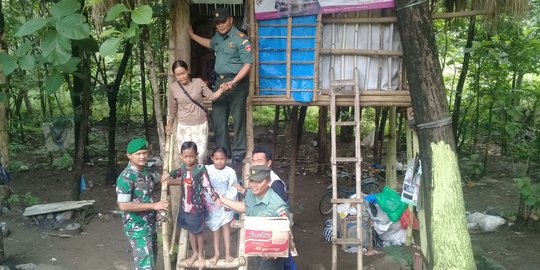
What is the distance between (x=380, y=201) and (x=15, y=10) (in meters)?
9.42

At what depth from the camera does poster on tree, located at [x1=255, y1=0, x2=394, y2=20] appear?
594 cm

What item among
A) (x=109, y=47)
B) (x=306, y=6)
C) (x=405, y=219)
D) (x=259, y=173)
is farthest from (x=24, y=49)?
(x=405, y=219)

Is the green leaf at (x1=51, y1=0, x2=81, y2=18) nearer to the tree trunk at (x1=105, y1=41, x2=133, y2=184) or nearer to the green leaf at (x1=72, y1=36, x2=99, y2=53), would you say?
the green leaf at (x1=72, y1=36, x2=99, y2=53)

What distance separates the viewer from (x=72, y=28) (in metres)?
4.25

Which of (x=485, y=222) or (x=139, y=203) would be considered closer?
(x=139, y=203)

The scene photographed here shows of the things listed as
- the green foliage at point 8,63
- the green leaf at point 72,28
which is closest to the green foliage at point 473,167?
the green leaf at point 72,28

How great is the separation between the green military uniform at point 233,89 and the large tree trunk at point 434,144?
1859 mm

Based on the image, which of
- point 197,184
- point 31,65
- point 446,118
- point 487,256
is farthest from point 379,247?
point 31,65

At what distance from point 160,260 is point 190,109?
7.74 ft

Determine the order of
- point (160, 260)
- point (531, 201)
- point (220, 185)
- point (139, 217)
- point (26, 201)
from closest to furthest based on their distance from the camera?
point (139, 217), point (220, 185), point (160, 260), point (531, 201), point (26, 201)

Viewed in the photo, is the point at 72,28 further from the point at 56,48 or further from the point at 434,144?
the point at 434,144

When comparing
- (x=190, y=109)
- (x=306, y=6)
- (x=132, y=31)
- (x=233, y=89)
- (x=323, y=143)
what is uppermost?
(x=306, y=6)

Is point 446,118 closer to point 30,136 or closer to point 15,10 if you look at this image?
point 15,10

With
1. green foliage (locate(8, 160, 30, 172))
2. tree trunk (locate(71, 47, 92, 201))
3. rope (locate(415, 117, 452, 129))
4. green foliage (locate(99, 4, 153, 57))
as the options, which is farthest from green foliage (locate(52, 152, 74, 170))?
rope (locate(415, 117, 452, 129))
